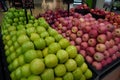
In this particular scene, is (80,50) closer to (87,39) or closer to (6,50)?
(87,39)

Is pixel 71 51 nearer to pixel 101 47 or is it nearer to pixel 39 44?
pixel 39 44

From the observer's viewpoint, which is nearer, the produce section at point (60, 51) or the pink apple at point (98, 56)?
the produce section at point (60, 51)

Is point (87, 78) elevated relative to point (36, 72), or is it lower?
lower

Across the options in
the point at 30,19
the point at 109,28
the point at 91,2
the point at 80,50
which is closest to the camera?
the point at 80,50

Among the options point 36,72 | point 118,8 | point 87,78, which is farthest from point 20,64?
point 118,8

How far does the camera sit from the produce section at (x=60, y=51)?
1.10m

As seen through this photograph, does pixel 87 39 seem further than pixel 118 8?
No

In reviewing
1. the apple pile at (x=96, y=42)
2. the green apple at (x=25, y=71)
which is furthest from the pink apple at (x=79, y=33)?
the green apple at (x=25, y=71)

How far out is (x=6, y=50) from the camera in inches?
61.3

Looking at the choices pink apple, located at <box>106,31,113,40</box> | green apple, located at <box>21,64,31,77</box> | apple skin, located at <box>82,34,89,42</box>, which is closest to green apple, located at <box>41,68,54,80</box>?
green apple, located at <box>21,64,31,77</box>

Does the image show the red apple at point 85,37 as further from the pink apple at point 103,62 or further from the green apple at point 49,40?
the green apple at point 49,40

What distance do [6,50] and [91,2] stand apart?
4402 mm

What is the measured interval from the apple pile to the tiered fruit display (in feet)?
1.12

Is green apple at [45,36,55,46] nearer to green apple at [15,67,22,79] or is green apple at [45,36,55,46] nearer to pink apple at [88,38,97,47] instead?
green apple at [15,67,22,79]
